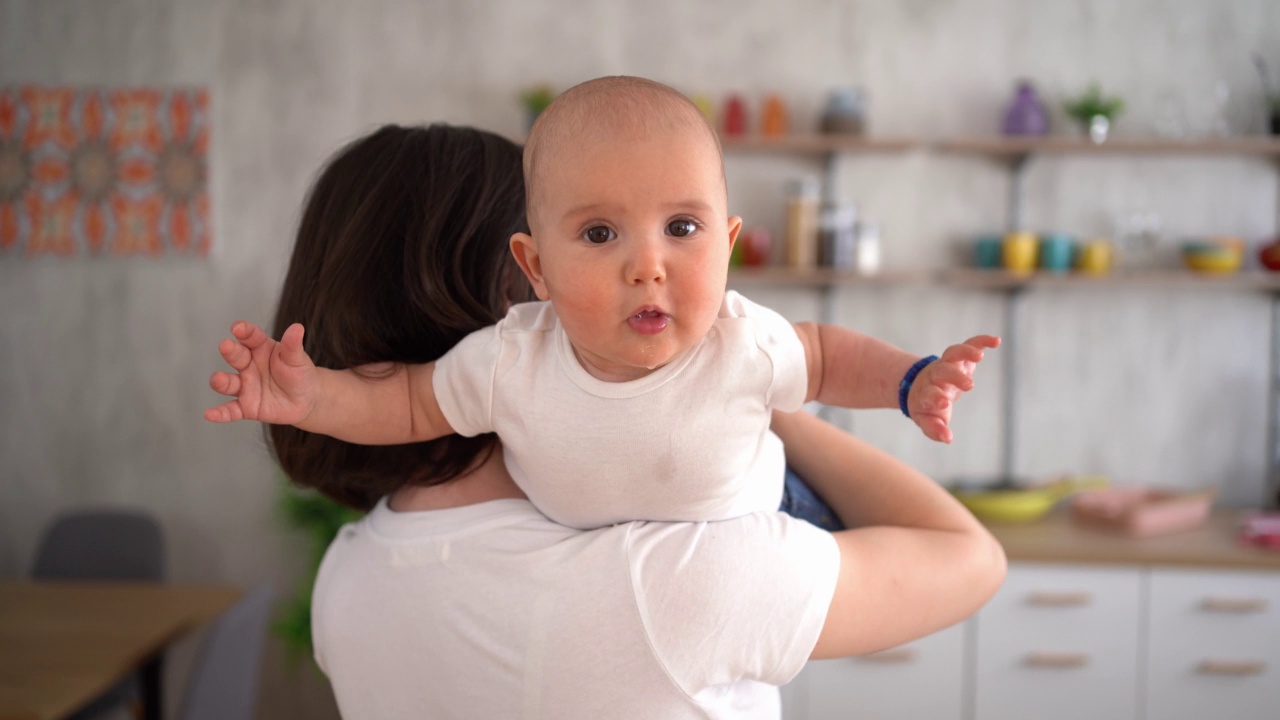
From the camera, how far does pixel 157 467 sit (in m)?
3.69

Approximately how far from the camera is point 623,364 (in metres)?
0.85

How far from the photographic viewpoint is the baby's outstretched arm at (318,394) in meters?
0.77

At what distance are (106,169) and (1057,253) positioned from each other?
358 centimetres

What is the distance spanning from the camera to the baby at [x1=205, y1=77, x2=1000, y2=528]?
2.58 ft

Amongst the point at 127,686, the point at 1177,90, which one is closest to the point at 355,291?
the point at 127,686

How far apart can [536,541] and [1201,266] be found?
10.4 feet

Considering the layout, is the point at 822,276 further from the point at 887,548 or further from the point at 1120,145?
the point at 887,548

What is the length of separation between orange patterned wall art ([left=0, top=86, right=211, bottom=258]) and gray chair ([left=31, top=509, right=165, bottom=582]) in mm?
1057

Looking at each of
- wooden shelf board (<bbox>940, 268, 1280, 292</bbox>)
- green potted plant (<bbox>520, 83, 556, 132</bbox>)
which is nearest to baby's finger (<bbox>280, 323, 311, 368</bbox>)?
green potted plant (<bbox>520, 83, 556, 132</bbox>)

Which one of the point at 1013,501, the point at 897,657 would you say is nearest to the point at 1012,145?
the point at 1013,501

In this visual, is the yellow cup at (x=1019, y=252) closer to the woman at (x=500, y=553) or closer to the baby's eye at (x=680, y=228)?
the woman at (x=500, y=553)

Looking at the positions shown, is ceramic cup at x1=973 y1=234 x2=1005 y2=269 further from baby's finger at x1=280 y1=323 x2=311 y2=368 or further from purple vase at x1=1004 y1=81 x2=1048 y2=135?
baby's finger at x1=280 y1=323 x2=311 y2=368

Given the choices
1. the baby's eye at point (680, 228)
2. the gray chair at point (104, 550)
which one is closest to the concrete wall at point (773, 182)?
the gray chair at point (104, 550)

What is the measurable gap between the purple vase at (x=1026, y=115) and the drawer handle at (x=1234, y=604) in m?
1.64
